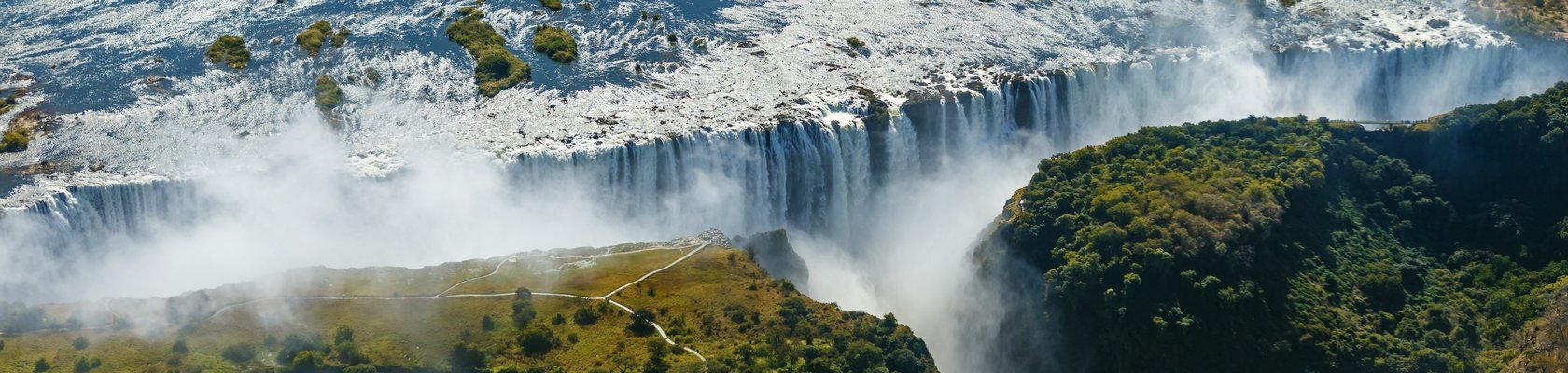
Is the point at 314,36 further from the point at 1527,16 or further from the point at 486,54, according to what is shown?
the point at 1527,16

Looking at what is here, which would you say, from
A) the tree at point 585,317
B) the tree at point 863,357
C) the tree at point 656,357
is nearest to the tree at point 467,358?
the tree at point 585,317

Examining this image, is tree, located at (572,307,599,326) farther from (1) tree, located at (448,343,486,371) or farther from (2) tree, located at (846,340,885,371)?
(2) tree, located at (846,340,885,371)

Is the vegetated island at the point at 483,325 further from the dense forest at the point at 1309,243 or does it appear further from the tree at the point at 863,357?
the dense forest at the point at 1309,243

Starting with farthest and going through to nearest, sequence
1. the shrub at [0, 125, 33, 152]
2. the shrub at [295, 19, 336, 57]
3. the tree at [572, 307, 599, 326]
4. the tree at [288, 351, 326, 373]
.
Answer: the shrub at [295, 19, 336, 57] → the shrub at [0, 125, 33, 152] → the tree at [572, 307, 599, 326] → the tree at [288, 351, 326, 373]

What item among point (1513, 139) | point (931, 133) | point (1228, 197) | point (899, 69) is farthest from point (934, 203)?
point (1513, 139)

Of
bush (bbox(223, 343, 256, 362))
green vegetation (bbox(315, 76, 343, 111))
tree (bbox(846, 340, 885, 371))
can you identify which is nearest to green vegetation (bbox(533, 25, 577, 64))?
green vegetation (bbox(315, 76, 343, 111))

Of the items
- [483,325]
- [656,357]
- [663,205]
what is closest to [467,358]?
[483,325]

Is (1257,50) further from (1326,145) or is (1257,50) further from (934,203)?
(934,203)
